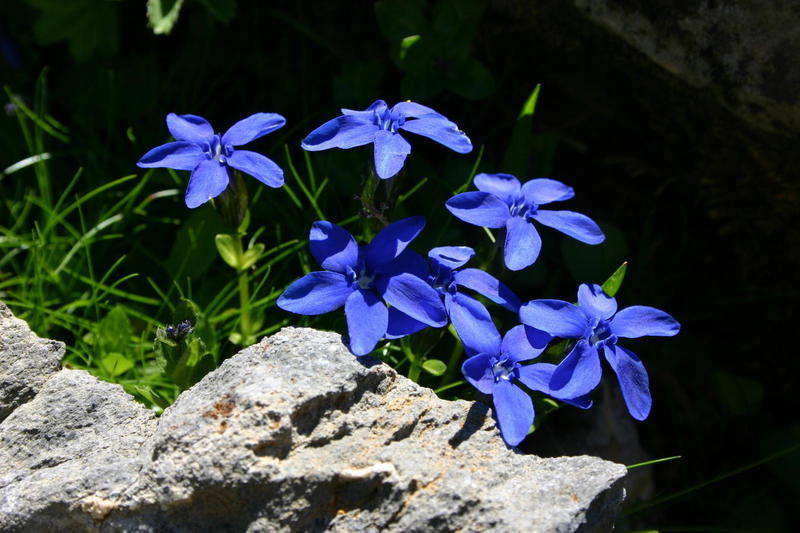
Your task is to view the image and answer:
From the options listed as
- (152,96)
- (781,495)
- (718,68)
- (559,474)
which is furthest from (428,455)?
(152,96)

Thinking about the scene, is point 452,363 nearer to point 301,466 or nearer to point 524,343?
point 524,343

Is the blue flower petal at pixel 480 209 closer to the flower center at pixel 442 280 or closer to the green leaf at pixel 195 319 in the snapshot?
the flower center at pixel 442 280

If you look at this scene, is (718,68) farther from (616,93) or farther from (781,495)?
(781,495)

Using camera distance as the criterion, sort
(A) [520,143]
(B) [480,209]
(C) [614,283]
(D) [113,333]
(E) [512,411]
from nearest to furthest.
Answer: (E) [512,411] < (B) [480,209] < (C) [614,283] < (D) [113,333] < (A) [520,143]

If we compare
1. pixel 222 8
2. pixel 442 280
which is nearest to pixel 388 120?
pixel 442 280

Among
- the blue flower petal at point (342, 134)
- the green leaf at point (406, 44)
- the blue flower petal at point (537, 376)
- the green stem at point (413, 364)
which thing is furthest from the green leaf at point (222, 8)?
the blue flower petal at point (537, 376)

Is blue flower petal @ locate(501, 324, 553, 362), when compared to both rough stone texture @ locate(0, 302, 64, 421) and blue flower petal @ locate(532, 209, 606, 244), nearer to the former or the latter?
blue flower petal @ locate(532, 209, 606, 244)

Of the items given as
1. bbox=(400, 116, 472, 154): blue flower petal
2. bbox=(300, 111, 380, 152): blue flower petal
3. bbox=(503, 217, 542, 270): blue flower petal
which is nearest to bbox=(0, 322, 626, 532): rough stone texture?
bbox=(503, 217, 542, 270): blue flower petal
